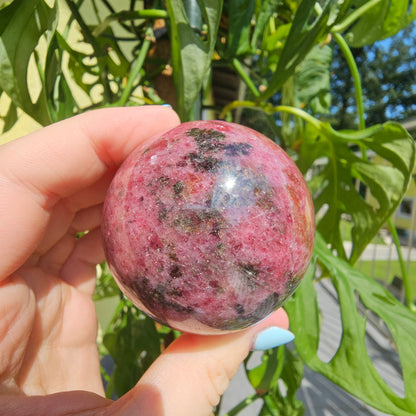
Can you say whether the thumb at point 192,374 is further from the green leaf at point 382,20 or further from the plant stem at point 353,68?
the green leaf at point 382,20

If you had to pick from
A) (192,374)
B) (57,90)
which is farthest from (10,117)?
(192,374)

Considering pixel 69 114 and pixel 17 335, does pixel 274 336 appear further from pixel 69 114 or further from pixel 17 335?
pixel 69 114

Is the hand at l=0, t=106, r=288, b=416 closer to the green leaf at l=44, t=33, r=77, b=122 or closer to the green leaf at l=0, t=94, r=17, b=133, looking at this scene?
the green leaf at l=44, t=33, r=77, b=122

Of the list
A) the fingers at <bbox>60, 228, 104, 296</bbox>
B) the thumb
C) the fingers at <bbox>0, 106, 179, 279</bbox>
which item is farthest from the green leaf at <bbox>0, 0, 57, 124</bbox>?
the thumb

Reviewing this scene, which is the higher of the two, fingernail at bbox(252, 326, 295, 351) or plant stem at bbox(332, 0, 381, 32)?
plant stem at bbox(332, 0, 381, 32)

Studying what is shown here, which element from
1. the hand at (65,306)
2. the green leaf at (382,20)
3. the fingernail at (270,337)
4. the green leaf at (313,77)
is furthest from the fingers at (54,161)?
the green leaf at (313,77)

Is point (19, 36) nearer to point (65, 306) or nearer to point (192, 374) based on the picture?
point (65, 306)

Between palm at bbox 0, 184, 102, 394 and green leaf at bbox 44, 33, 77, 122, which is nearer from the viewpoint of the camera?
palm at bbox 0, 184, 102, 394

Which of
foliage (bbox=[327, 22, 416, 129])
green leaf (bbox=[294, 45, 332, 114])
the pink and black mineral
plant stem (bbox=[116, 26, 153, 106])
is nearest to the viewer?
the pink and black mineral
